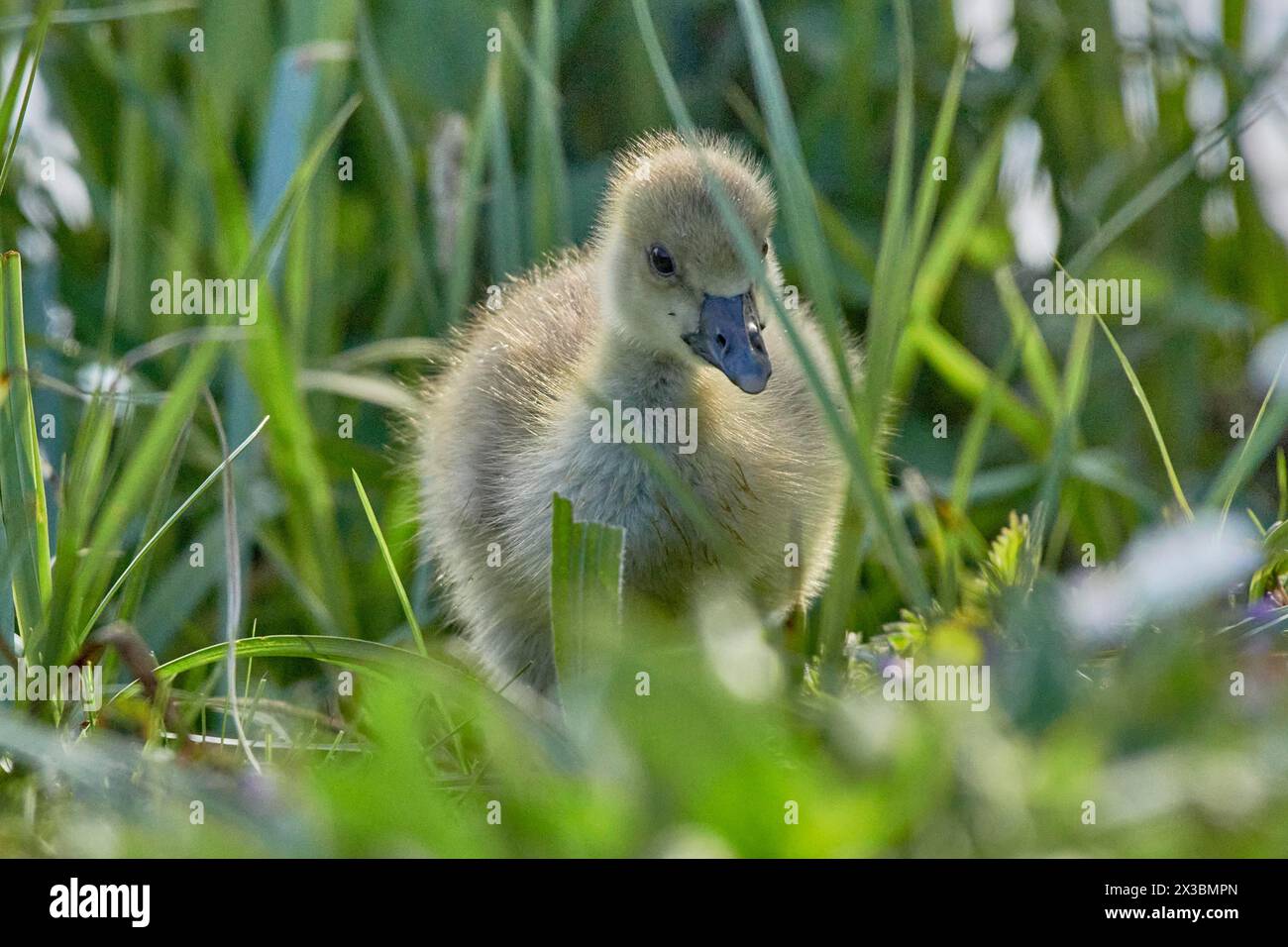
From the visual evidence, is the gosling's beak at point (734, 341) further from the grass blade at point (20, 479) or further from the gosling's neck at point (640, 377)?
the grass blade at point (20, 479)

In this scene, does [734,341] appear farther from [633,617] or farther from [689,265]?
[633,617]

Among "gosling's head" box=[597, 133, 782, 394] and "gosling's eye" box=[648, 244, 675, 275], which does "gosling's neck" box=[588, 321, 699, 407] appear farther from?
"gosling's eye" box=[648, 244, 675, 275]

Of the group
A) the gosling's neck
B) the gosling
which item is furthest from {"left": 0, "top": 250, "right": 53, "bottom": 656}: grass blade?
the gosling's neck

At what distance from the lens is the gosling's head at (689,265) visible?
2.06 m

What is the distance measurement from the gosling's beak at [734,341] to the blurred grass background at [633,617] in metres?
0.13

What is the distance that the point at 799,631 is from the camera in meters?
2.34

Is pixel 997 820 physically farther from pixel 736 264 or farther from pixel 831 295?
pixel 736 264

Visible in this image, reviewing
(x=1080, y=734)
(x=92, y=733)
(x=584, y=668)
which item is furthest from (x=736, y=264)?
(x=1080, y=734)

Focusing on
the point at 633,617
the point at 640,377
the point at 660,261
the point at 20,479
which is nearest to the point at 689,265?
the point at 660,261

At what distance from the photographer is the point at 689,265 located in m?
2.12

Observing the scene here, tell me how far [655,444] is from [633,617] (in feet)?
1.01

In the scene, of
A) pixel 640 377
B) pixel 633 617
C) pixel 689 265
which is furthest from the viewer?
pixel 640 377

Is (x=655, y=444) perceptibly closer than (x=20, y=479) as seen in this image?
No

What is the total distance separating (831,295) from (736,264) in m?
0.33
